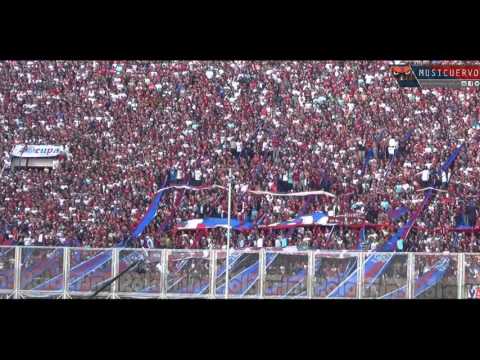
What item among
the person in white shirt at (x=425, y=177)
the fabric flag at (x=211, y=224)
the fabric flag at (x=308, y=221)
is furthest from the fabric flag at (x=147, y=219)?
the person in white shirt at (x=425, y=177)

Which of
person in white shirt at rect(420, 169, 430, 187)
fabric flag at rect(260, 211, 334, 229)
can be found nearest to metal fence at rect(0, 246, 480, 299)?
fabric flag at rect(260, 211, 334, 229)

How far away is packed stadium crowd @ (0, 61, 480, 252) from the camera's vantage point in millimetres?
18188

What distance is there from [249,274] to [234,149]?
6.31 m

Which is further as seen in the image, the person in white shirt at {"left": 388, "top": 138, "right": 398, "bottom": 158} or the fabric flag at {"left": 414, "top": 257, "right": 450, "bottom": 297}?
the person in white shirt at {"left": 388, "top": 138, "right": 398, "bottom": 158}

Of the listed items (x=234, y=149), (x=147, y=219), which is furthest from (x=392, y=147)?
(x=147, y=219)

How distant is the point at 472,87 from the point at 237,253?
7.78 meters

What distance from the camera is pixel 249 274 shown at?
519 inches

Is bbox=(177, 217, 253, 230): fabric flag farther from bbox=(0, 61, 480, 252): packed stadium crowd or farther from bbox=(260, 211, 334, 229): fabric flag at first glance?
bbox=(260, 211, 334, 229): fabric flag

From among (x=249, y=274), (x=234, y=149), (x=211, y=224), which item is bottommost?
(x=249, y=274)

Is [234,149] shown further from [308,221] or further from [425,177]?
[425,177]

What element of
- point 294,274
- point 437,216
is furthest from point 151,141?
point 294,274

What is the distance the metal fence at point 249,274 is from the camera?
A: 12.9m

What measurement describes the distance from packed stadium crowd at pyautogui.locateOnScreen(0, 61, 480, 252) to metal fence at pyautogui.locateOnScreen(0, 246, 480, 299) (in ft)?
15.2

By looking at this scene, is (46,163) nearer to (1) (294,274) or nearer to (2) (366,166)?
(2) (366,166)
